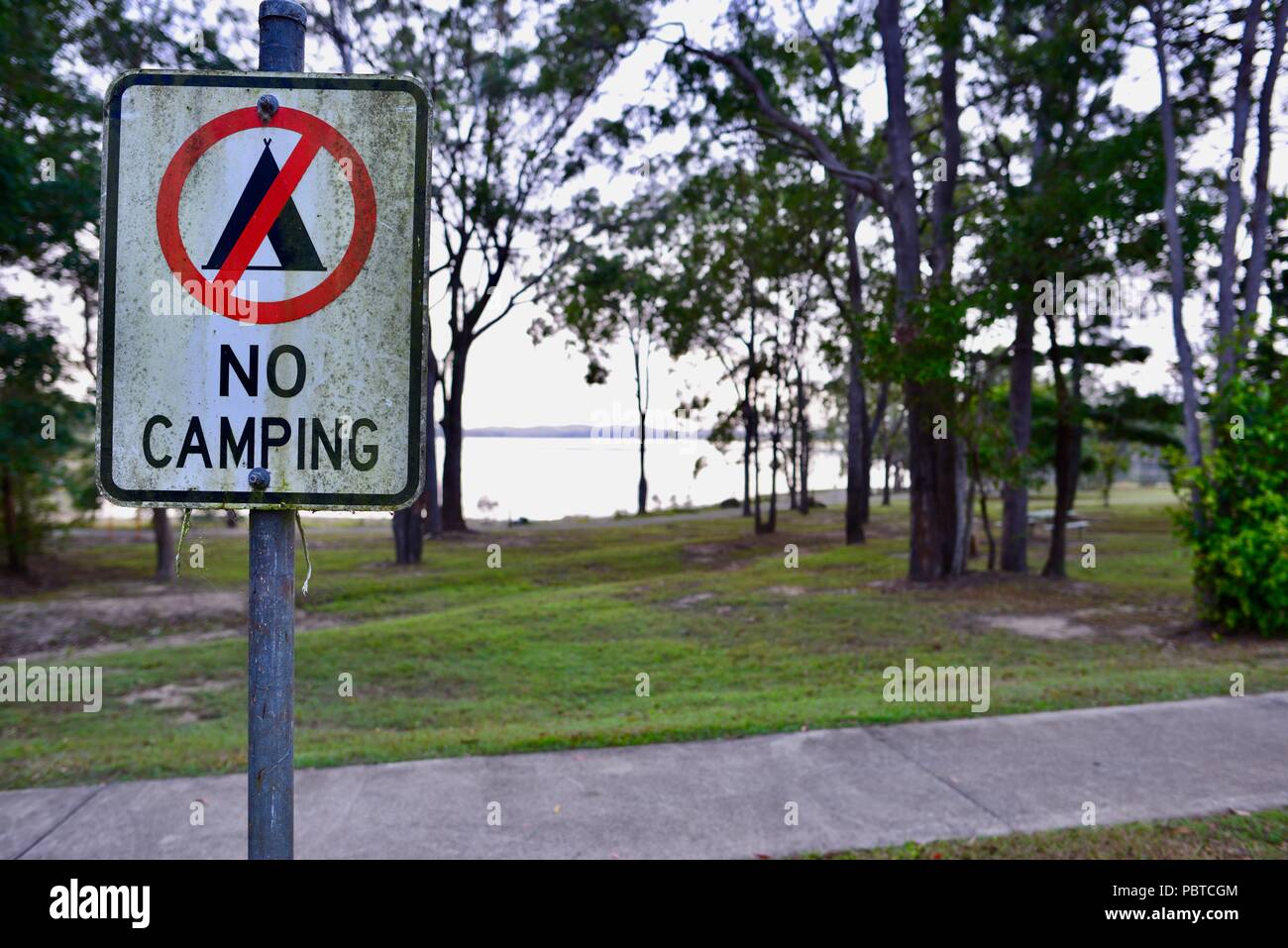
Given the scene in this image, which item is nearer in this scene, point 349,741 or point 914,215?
point 349,741

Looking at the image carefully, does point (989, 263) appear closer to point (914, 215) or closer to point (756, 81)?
point (914, 215)

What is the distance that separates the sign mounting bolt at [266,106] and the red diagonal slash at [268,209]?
6 centimetres

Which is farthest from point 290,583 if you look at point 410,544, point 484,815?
point 410,544

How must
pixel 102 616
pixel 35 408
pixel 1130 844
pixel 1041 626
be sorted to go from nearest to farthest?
pixel 1130 844 < pixel 35 408 < pixel 1041 626 < pixel 102 616

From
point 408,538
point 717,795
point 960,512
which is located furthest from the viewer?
point 408,538

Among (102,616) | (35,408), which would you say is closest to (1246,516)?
(35,408)

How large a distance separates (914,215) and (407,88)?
46.9ft

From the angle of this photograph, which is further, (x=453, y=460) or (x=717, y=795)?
(x=453, y=460)

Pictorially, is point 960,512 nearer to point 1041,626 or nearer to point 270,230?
point 1041,626

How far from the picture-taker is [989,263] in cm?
1398

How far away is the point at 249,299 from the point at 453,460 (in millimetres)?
27493

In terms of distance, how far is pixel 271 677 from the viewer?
159cm

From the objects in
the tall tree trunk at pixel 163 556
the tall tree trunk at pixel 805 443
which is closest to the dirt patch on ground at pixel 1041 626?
the tall tree trunk at pixel 163 556

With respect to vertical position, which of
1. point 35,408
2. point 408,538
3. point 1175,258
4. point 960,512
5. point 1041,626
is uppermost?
point 1175,258
